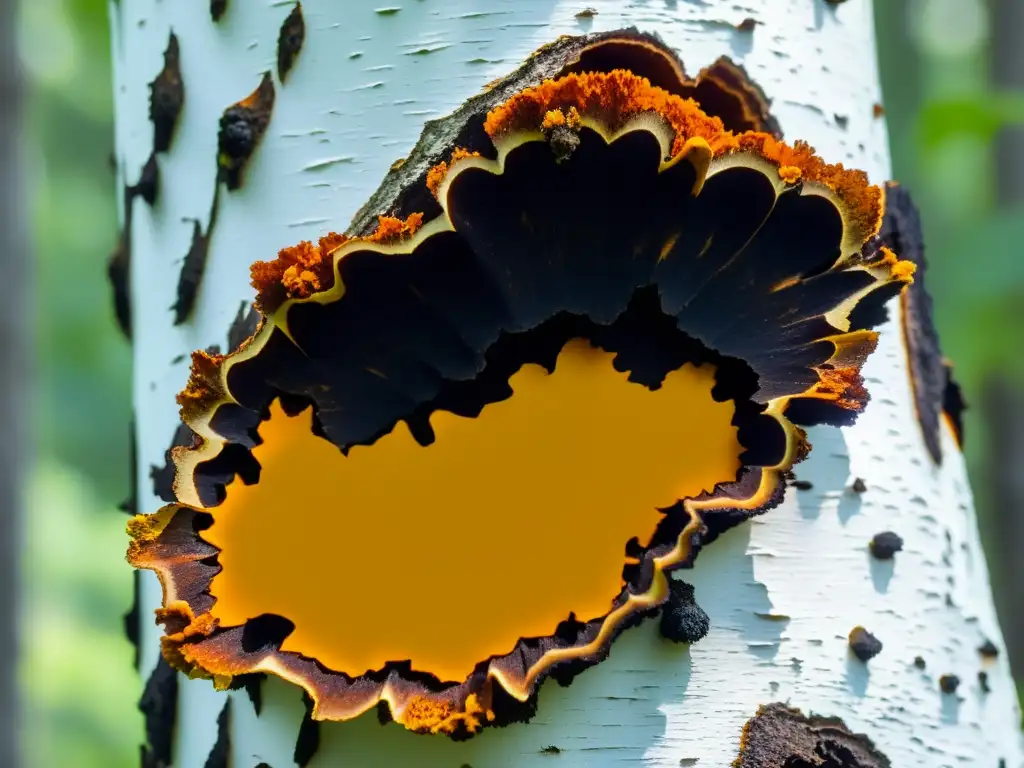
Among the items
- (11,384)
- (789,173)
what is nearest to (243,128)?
(789,173)

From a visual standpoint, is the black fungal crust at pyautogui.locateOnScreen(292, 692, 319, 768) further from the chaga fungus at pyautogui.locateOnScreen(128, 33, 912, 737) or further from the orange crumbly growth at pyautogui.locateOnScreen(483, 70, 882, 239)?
the orange crumbly growth at pyautogui.locateOnScreen(483, 70, 882, 239)

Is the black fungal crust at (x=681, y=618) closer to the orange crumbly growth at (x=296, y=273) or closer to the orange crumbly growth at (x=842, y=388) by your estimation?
the orange crumbly growth at (x=842, y=388)

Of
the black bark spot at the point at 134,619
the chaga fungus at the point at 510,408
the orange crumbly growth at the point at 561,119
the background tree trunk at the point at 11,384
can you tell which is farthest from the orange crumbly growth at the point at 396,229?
the background tree trunk at the point at 11,384

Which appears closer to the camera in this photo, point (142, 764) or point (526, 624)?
point (526, 624)

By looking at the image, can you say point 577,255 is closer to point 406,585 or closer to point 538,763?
point 406,585

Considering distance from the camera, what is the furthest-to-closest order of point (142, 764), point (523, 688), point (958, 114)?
point (958, 114), point (142, 764), point (523, 688)

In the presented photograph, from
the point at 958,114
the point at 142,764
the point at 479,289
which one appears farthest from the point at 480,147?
the point at 958,114

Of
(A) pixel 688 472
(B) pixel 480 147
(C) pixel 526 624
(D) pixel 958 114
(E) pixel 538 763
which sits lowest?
(E) pixel 538 763
